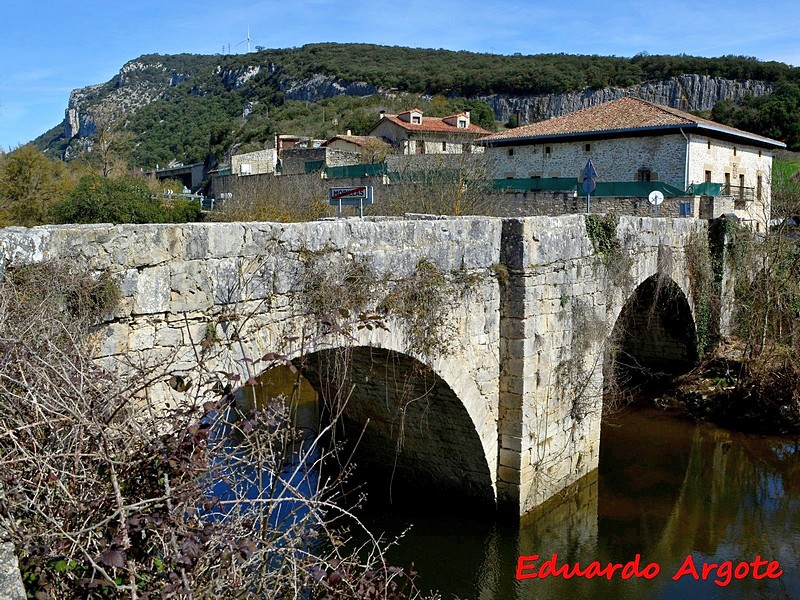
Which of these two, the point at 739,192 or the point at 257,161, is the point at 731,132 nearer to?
the point at 739,192

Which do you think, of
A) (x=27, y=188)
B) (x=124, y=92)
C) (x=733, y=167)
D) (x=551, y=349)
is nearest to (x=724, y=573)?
(x=551, y=349)

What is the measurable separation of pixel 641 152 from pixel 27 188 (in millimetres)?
20627

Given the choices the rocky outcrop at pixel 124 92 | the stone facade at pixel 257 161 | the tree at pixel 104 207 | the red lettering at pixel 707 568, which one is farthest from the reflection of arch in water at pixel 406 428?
the rocky outcrop at pixel 124 92

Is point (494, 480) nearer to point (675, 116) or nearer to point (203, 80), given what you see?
point (675, 116)

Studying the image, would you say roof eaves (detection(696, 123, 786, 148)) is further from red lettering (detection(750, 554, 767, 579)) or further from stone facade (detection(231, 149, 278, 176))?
stone facade (detection(231, 149, 278, 176))

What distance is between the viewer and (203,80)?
94.8 metres

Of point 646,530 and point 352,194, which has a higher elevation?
point 352,194

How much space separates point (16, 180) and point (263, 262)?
75.7 ft

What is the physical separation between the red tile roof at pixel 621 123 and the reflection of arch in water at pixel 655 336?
29.5 ft

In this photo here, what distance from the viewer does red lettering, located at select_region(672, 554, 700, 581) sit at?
8.47m

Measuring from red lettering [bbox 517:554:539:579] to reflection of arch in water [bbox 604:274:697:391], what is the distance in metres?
6.51

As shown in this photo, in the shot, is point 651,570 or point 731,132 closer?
point 651,570

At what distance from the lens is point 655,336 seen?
15828mm

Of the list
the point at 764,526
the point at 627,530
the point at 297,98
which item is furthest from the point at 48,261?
the point at 297,98
